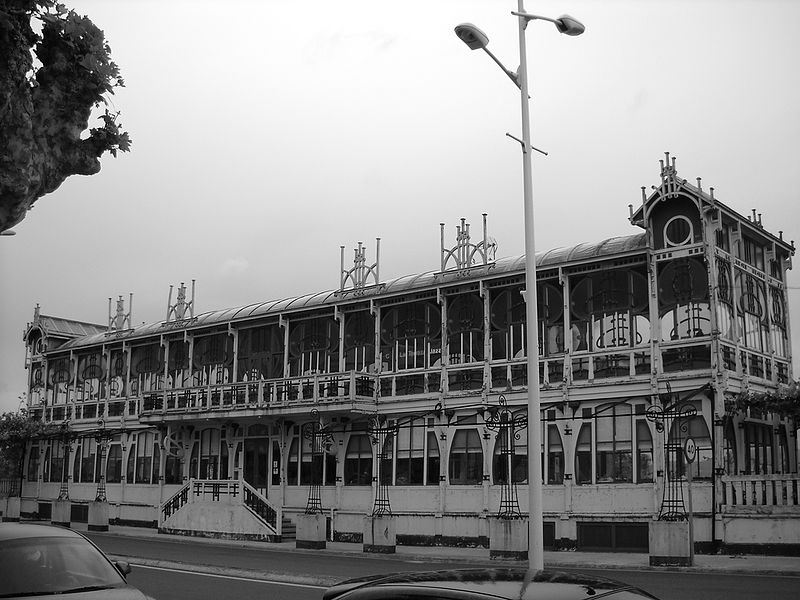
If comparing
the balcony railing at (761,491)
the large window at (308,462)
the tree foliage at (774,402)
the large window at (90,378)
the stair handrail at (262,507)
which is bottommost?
the stair handrail at (262,507)

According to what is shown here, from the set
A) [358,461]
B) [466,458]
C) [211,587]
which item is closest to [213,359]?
[358,461]

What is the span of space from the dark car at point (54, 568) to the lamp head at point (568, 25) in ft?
34.2

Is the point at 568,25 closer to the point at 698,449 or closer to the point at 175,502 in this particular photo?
the point at 698,449

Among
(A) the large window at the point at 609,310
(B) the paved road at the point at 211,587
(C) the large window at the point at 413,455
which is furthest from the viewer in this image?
(C) the large window at the point at 413,455

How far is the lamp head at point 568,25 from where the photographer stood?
14.8 metres

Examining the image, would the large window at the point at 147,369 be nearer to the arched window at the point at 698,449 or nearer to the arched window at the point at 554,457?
the arched window at the point at 554,457

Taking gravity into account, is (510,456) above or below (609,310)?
below

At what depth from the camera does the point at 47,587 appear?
9.38 m

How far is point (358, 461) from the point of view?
33.8 m

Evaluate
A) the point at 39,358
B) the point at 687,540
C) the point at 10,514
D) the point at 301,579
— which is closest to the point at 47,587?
the point at 301,579

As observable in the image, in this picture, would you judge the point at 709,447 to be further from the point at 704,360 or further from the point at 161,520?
the point at 161,520

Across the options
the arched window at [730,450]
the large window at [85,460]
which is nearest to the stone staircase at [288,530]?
the large window at [85,460]

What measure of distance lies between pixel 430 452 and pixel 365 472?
125 inches

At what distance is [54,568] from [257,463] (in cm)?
2789
